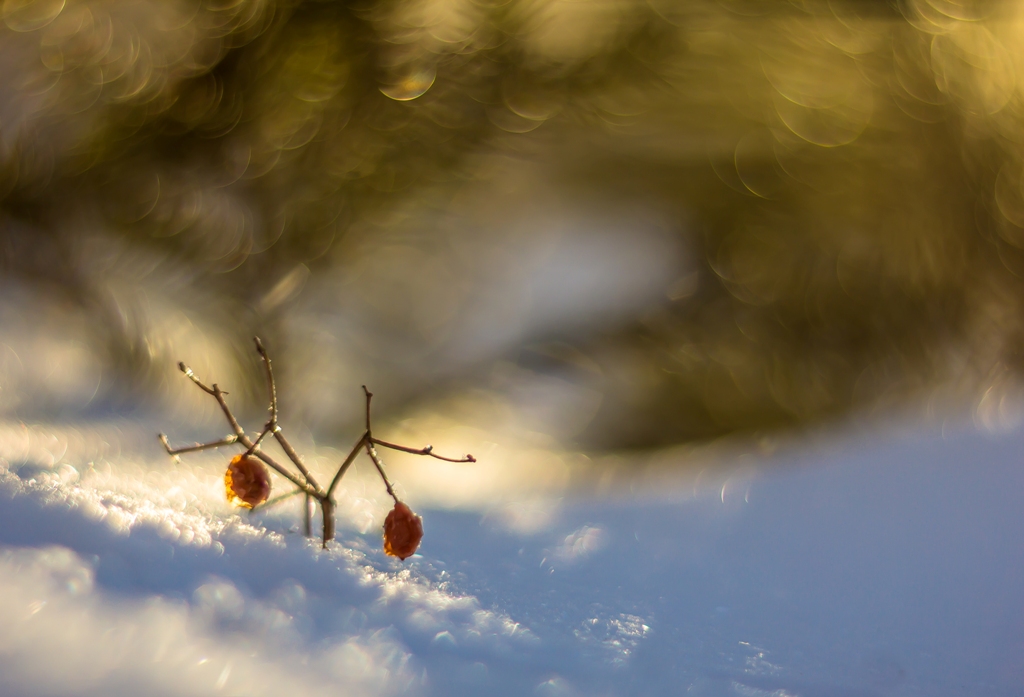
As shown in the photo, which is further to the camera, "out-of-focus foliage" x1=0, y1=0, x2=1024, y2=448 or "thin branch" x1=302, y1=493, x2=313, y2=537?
"out-of-focus foliage" x1=0, y1=0, x2=1024, y2=448

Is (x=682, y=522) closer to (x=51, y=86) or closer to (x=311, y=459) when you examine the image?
(x=311, y=459)

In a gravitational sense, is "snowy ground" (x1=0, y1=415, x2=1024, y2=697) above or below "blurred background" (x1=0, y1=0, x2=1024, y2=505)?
below

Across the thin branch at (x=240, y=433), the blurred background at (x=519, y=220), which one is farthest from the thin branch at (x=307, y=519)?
the blurred background at (x=519, y=220)

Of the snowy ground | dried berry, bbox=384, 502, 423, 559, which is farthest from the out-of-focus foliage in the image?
dried berry, bbox=384, 502, 423, 559

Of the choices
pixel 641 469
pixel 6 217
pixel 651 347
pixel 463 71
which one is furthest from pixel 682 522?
pixel 6 217

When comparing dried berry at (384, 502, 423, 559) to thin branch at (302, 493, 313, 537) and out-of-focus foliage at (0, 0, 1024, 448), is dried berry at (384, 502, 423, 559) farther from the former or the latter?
out-of-focus foliage at (0, 0, 1024, 448)
